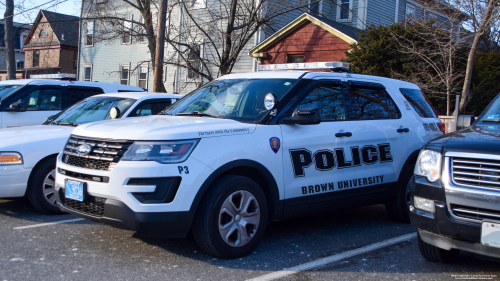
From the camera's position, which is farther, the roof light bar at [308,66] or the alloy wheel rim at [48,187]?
the alloy wheel rim at [48,187]

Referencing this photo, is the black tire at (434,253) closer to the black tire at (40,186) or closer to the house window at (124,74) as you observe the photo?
the black tire at (40,186)

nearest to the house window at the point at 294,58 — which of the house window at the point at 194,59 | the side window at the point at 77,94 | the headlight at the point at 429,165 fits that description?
the house window at the point at 194,59

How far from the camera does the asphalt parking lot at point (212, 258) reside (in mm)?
4191

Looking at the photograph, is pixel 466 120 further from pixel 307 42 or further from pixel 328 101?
pixel 307 42

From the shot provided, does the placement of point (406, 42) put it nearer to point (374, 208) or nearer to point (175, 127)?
point (374, 208)

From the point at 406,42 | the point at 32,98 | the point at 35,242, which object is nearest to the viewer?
the point at 35,242

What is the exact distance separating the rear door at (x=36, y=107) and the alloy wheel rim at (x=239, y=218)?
5.84 metres

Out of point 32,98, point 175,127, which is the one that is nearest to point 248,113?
point 175,127

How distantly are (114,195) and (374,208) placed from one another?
14.8 ft

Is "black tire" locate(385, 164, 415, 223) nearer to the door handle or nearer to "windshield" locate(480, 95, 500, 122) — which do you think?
the door handle

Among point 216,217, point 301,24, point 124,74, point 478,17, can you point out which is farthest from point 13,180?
point 124,74

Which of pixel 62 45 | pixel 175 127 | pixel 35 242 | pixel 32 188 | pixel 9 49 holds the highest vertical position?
pixel 62 45

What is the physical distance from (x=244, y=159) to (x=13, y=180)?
3129mm

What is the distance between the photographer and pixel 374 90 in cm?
615
